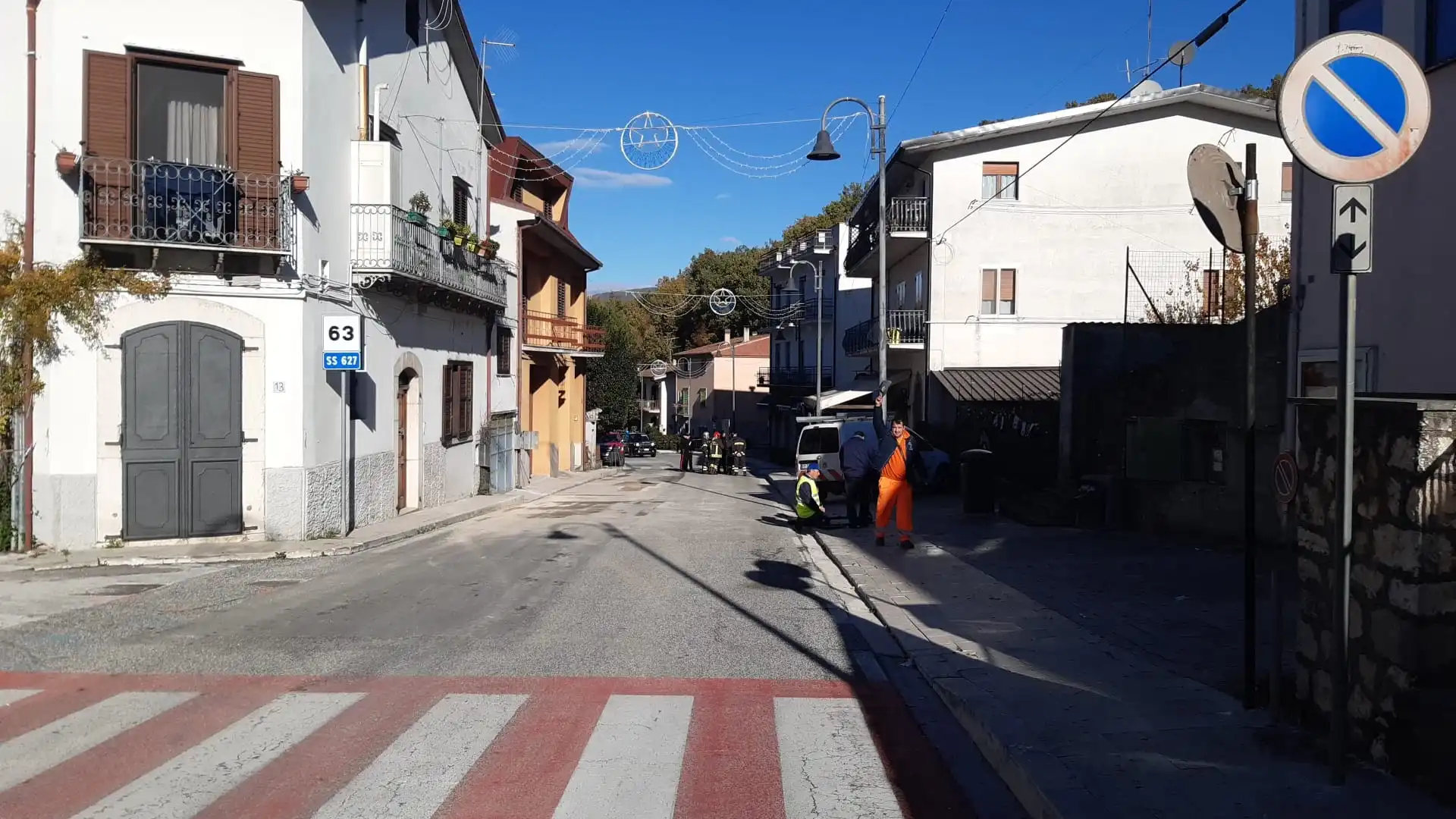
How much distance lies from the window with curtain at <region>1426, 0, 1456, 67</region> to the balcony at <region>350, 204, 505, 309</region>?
46.8 feet

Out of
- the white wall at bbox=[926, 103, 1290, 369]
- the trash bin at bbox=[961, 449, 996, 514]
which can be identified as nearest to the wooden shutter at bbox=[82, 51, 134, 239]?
the trash bin at bbox=[961, 449, 996, 514]

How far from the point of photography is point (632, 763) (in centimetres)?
564

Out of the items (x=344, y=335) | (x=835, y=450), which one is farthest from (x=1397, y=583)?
(x=835, y=450)

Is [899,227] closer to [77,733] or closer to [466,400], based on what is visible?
[466,400]

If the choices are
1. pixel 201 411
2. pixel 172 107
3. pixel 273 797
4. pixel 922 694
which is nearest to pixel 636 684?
pixel 922 694

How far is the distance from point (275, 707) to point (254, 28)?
38.7ft

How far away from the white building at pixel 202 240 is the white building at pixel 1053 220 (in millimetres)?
15952

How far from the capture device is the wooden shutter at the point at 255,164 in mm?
14750

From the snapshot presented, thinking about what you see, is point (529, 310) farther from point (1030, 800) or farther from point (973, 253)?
point (1030, 800)

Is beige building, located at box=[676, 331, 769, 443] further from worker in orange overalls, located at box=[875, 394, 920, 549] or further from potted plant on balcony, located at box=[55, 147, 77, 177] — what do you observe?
potted plant on balcony, located at box=[55, 147, 77, 177]

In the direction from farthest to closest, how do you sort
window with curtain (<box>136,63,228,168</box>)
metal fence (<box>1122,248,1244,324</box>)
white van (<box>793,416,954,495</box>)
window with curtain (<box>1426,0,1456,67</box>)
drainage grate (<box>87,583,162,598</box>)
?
white van (<box>793,416,954,495</box>) < metal fence (<box>1122,248,1244,324</box>) < window with curtain (<box>136,63,228,168</box>) < drainage grate (<box>87,583,162,598</box>) < window with curtain (<box>1426,0,1456,67</box>)

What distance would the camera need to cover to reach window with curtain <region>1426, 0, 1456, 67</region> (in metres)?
9.51

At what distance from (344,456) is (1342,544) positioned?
14.9 metres

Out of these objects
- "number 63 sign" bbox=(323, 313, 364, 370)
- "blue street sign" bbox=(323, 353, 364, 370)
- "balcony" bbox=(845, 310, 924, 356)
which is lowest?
"blue street sign" bbox=(323, 353, 364, 370)
